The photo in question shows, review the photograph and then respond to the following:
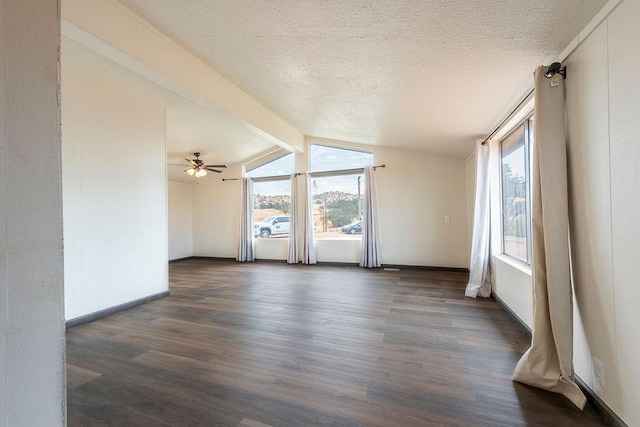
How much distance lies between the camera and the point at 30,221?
705 millimetres

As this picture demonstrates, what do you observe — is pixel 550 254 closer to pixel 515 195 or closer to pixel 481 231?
pixel 515 195

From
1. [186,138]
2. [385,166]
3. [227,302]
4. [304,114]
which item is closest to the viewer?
[227,302]

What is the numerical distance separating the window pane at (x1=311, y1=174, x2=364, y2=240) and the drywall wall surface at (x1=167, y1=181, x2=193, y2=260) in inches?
151

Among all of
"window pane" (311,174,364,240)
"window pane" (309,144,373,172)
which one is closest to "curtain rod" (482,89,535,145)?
"window pane" (309,144,373,172)

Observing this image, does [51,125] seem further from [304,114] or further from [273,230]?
[273,230]

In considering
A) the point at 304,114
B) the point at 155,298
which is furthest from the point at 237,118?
the point at 155,298

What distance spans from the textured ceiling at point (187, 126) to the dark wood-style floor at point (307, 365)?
269 cm

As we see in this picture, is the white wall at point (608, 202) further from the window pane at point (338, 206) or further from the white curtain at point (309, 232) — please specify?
the white curtain at point (309, 232)

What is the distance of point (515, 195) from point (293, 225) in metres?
4.41

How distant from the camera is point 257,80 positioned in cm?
327

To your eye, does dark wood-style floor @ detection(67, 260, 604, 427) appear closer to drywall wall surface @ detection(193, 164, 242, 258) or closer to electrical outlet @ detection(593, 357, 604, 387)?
electrical outlet @ detection(593, 357, 604, 387)

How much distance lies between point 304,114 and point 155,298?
3548 mm

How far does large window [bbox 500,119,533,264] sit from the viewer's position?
108 inches

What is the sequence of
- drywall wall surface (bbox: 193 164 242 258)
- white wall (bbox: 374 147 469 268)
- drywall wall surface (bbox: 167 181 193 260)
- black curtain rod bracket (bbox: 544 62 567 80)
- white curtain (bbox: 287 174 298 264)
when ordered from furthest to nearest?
drywall wall surface (bbox: 193 164 242 258)
drywall wall surface (bbox: 167 181 193 260)
white curtain (bbox: 287 174 298 264)
white wall (bbox: 374 147 469 268)
black curtain rod bracket (bbox: 544 62 567 80)
